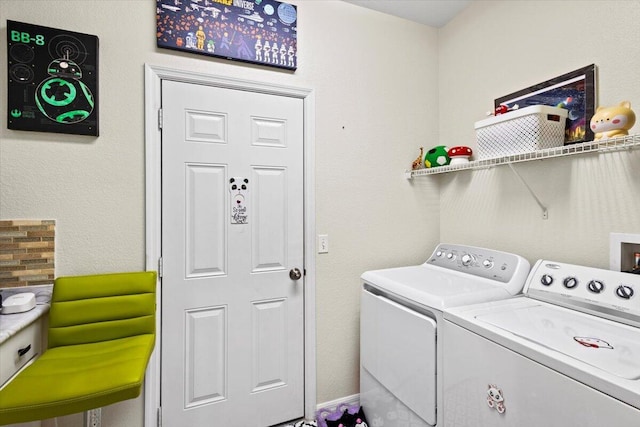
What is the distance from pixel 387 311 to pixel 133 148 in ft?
5.10

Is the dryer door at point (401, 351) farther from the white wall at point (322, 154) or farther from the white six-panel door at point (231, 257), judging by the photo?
the white six-panel door at point (231, 257)

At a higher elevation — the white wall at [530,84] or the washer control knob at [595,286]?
the white wall at [530,84]

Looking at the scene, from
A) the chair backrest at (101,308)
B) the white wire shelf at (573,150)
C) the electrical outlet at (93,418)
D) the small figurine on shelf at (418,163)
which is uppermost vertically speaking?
the small figurine on shelf at (418,163)

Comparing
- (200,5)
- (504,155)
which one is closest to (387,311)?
(504,155)

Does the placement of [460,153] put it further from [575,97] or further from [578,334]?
[578,334]

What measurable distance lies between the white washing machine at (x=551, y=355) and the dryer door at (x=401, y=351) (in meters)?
0.09

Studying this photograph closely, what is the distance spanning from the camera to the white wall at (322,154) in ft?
5.01

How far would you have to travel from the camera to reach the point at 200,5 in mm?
1725

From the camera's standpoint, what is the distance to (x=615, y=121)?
126cm

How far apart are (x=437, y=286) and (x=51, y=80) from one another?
2.08 m

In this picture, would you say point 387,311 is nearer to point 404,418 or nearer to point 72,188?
point 404,418

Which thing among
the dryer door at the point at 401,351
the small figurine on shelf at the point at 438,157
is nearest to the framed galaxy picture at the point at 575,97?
the small figurine on shelf at the point at 438,157

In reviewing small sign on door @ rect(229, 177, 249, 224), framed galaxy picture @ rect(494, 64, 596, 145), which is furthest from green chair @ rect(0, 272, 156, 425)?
framed galaxy picture @ rect(494, 64, 596, 145)

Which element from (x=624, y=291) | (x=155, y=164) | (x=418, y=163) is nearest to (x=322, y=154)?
(x=418, y=163)
